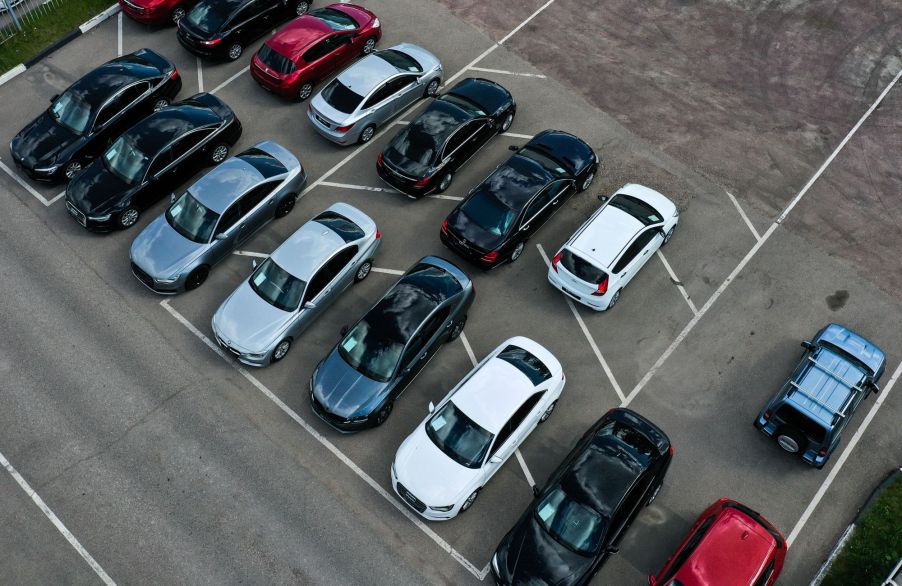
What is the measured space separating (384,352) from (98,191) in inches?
340

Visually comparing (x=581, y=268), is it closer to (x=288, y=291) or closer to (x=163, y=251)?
(x=288, y=291)

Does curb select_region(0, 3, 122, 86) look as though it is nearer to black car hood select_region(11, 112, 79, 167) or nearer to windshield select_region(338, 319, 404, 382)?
black car hood select_region(11, 112, 79, 167)

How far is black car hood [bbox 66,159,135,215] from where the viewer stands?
18391 mm

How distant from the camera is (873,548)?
46.9ft

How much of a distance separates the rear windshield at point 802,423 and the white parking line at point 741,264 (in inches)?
108

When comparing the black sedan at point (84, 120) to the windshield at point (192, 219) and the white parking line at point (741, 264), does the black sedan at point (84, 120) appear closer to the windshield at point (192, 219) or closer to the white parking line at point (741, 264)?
the windshield at point (192, 219)

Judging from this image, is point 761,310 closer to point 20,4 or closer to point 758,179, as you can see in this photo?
point 758,179

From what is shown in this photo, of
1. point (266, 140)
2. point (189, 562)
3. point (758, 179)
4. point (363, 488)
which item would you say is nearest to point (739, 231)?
point (758, 179)

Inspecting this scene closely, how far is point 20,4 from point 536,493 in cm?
2153

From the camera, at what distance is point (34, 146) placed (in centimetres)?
1948

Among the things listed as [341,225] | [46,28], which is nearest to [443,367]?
[341,225]

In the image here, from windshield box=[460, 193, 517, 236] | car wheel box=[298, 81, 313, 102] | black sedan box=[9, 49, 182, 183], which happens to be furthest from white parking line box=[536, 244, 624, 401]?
black sedan box=[9, 49, 182, 183]

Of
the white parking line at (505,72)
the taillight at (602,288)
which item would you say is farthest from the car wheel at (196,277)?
the white parking line at (505,72)

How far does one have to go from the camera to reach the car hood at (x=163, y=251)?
1742cm
